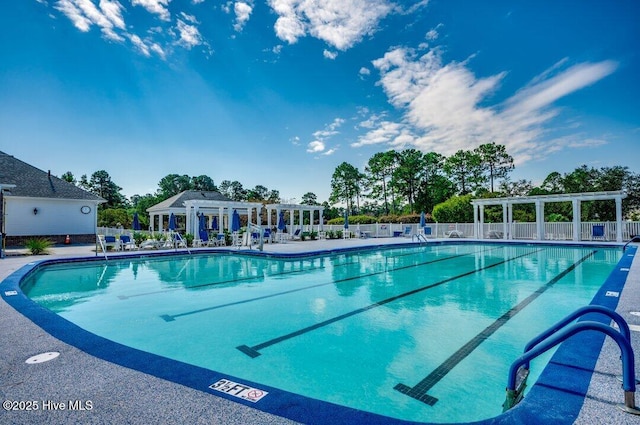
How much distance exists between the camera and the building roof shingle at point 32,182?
16438 mm

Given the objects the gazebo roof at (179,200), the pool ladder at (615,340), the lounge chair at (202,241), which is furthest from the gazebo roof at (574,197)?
the gazebo roof at (179,200)

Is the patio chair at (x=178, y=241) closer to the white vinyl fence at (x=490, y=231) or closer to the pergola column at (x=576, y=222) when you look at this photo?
the white vinyl fence at (x=490, y=231)

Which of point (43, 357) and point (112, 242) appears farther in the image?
point (112, 242)

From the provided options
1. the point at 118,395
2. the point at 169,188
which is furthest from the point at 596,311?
the point at 169,188

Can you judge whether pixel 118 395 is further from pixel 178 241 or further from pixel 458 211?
pixel 458 211

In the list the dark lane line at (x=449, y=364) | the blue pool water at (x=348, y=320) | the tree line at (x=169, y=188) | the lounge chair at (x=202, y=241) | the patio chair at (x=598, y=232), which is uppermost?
the tree line at (x=169, y=188)

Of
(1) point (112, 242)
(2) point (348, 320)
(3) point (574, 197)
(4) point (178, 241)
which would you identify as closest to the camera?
(2) point (348, 320)

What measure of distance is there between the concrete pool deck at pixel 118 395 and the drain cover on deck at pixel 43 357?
0.05m

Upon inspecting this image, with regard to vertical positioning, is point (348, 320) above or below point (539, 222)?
below

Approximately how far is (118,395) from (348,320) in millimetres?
3613

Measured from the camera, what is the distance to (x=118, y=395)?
214cm

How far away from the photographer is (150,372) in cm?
250

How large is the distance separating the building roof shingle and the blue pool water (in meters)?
9.11

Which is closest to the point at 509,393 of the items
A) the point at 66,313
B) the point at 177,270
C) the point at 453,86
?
the point at 66,313
